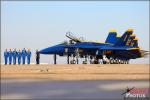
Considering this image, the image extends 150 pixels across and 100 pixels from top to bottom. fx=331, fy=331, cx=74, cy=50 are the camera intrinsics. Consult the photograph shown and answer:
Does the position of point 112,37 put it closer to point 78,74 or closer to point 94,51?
point 94,51

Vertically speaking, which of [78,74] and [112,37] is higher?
[112,37]

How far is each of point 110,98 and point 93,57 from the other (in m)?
36.7

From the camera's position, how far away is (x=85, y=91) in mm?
10188

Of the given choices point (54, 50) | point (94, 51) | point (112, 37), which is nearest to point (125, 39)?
point (112, 37)

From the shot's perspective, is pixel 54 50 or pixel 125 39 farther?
pixel 125 39

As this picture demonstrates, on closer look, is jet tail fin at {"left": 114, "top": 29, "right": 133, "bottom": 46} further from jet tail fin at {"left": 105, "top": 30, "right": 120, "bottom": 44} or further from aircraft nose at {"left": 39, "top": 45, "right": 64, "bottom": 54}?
aircraft nose at {"left": 39, "top": 45, "right": 64, "bottom": 54}

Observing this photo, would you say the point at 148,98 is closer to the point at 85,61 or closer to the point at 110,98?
the point at 110,98

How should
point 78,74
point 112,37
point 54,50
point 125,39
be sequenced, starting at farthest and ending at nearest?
point 112,37 < point 125,39 < point 54,50 < point 78,74

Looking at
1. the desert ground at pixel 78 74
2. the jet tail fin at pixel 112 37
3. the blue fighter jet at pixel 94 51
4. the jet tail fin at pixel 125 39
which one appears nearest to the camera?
the desert ground at pixel 78 74

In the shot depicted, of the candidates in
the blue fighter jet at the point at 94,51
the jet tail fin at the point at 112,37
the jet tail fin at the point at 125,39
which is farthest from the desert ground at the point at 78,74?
the jet tail fin at the point at 112,37

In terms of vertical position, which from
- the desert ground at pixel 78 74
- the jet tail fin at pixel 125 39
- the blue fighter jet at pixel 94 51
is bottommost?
the desert ground at pixel 78 74

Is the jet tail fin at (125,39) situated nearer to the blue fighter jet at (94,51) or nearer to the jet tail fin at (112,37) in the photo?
the blue fighter jet at (94,51)

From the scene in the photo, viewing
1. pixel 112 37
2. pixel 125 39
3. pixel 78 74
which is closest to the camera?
pixel 78 74

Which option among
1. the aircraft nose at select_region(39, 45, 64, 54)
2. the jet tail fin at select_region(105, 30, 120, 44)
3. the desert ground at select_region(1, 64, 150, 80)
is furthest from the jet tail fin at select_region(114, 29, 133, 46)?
the desert ground at select_region(1, 64, 150, 80)
